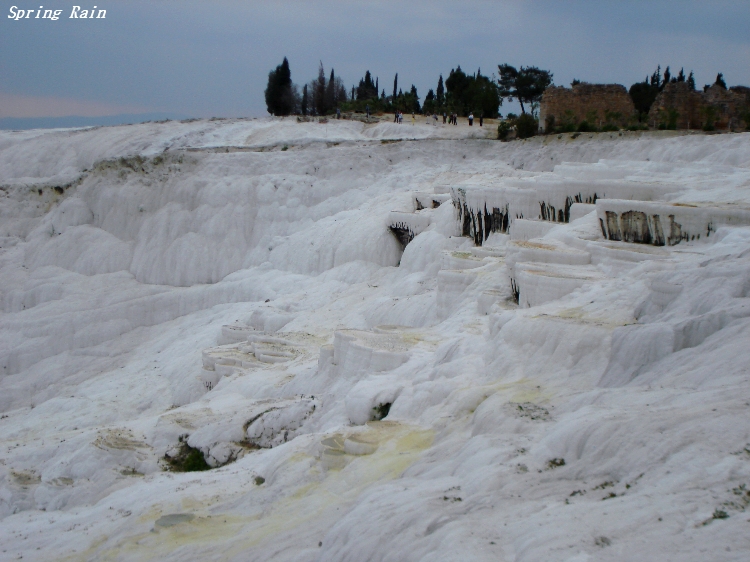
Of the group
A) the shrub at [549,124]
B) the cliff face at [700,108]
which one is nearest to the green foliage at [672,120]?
the cliff face at [700,108]

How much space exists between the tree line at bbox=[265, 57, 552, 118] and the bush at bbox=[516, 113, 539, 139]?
19.9 ft

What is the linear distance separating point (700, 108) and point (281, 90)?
2801 cm

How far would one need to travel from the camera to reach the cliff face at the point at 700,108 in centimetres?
2975

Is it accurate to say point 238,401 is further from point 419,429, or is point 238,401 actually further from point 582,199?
point 582,199

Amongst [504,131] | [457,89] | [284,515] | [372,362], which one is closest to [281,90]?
[457,89]

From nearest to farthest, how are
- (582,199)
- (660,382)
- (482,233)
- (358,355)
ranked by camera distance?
(660,382) → (358,355) → (582,199) → (482,233)

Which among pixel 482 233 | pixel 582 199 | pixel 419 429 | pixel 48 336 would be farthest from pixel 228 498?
pixel 48 336

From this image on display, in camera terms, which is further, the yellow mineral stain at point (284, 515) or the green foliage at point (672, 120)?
the green foliage at point (672, 120)

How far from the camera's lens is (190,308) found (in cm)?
2978

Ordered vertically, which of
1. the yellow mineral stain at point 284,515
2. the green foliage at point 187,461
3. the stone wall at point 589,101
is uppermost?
the stone wall at point 589,101

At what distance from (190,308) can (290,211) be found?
21.5ft

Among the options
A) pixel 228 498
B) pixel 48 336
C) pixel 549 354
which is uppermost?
pixel 549 354

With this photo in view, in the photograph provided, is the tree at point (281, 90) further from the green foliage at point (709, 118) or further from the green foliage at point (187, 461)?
the green foliage at point (187, 461)

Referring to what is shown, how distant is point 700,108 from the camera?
101ft
